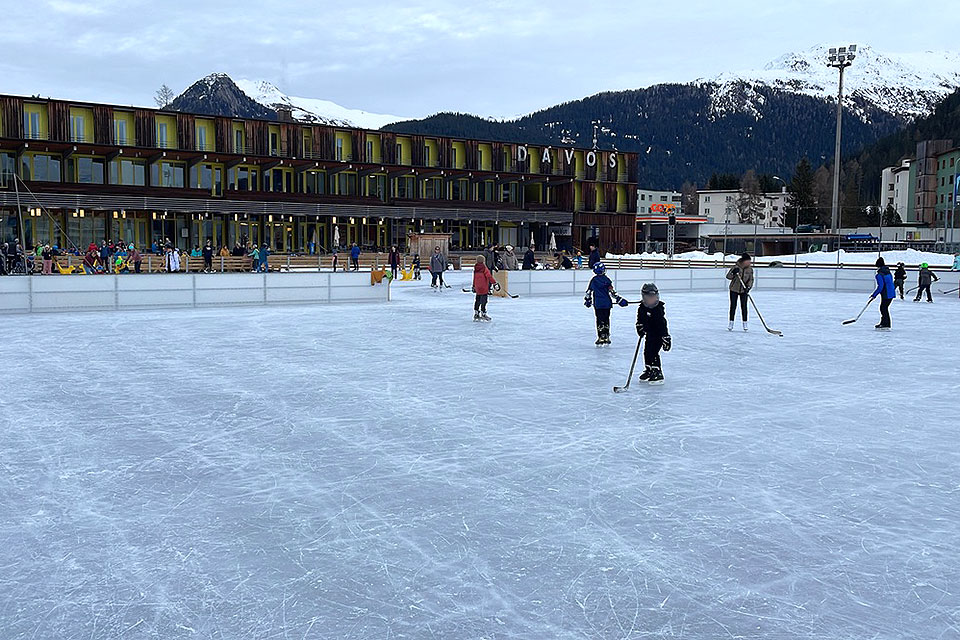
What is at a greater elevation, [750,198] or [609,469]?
[750,198]

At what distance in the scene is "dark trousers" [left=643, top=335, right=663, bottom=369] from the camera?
8.80 meters

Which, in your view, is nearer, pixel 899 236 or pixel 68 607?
pixel 68 607

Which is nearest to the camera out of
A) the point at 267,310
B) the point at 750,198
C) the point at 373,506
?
the point at 373,506

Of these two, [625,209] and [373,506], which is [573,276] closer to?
[373,506]

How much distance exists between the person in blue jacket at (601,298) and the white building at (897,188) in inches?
3892

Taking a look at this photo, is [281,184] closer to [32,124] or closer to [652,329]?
[32,124]

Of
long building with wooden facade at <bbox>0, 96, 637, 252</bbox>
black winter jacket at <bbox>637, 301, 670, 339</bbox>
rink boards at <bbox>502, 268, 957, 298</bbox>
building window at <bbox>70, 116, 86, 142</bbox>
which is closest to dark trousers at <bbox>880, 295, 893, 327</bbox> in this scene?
black winter jacket at <bbox>637, 301, 670, 339</bbox>

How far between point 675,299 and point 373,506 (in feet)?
60.9

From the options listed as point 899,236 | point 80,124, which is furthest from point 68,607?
point 899,236

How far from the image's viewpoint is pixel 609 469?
5.56m

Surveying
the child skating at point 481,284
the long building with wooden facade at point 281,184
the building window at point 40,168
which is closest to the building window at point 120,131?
the long building with wooden facade at point 281,184

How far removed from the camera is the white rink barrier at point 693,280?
23000mm

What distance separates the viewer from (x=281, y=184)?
49.2 metres

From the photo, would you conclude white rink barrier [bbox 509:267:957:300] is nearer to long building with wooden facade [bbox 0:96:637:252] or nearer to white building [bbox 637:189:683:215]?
long building with wooden facade [bbox 0:96:637:252]
